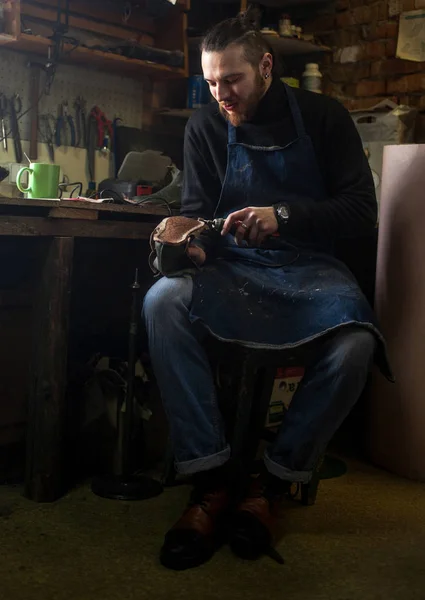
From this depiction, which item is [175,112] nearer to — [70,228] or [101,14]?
[101,14]

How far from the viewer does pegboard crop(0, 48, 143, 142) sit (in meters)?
2.34

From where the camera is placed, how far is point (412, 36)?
2768 mm

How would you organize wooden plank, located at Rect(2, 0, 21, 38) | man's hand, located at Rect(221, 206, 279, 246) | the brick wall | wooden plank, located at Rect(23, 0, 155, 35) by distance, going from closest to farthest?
1. man's hand, located at Rect(221, 206, 279, 246)
2. wooden plank, located at Rect(2, 0, 21, 38)
3. wooden plank, located at Rect(23, 0, 155, 35)
4. the brick wall

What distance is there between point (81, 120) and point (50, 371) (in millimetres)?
1132

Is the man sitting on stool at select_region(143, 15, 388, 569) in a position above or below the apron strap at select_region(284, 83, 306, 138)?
below

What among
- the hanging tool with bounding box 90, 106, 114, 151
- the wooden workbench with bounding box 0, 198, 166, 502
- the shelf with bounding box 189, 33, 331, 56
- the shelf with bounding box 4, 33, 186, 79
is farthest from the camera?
the shelf with bounding box 189, 33, 331, 56

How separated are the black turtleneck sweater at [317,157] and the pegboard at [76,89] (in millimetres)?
785

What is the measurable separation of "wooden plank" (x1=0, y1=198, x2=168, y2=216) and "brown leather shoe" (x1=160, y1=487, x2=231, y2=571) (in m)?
0.72

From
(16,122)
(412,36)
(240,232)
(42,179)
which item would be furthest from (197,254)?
(412,36)

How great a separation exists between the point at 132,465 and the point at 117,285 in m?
0.68

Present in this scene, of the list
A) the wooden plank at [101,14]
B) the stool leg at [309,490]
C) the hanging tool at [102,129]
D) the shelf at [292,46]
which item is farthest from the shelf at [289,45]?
the stool leg at [309,490]

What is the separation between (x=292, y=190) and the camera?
180 cm

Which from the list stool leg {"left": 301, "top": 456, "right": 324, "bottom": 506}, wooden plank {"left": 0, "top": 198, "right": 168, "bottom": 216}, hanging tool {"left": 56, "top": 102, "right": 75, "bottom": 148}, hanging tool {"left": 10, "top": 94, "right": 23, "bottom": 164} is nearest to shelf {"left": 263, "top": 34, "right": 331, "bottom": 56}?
hanging tool {"left": 56, "top": 102, "right": 75, "bottom": 148}

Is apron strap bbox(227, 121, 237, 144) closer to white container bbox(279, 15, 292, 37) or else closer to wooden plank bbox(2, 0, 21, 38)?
wooden plank bbox(2, 0, 21, 38)
